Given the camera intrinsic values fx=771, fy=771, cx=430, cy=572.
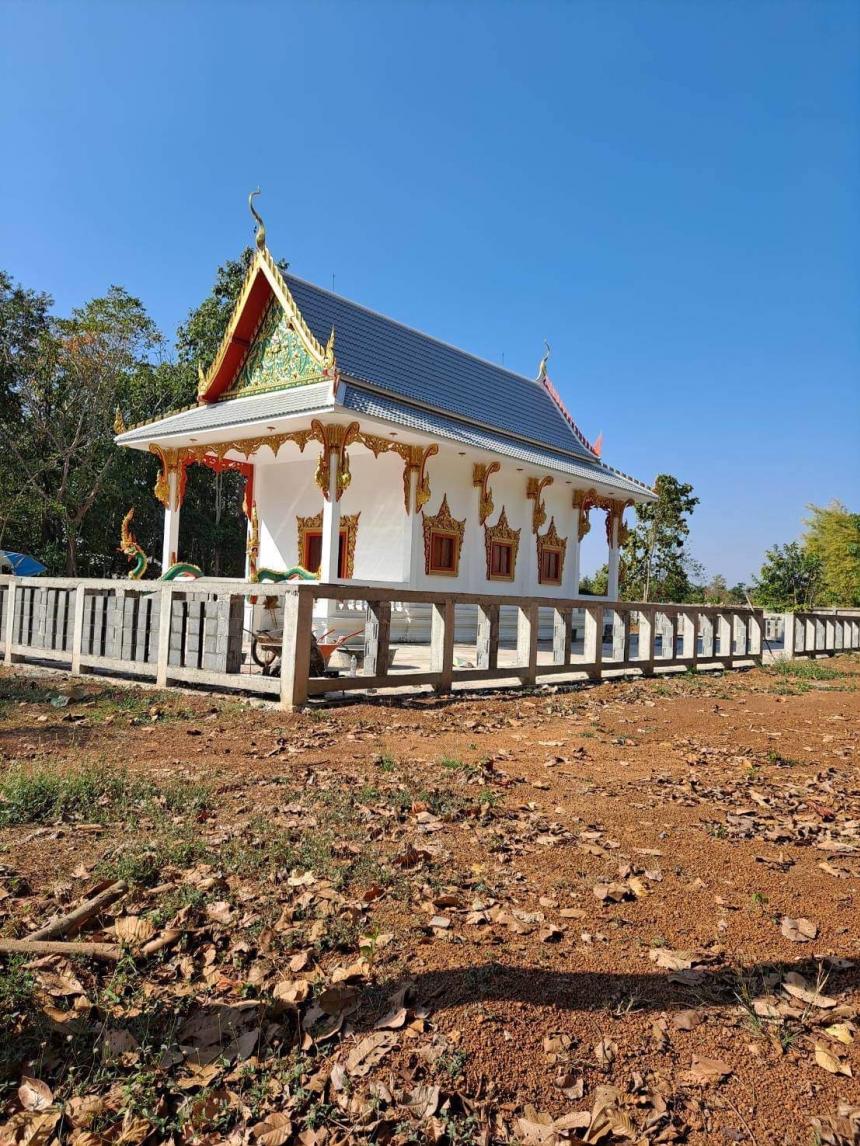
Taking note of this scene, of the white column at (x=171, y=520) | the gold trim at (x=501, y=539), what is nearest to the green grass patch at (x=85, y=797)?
the white column at (x=171, y=520)

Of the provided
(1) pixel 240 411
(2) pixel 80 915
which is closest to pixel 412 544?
(1) pixel 240 411

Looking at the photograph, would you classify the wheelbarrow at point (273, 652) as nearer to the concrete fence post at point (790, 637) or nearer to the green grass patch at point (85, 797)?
the green grass patch at point (85, 797)

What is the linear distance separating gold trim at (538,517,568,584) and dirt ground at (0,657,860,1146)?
15.3m

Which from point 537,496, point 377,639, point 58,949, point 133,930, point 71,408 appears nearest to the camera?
point 58,949

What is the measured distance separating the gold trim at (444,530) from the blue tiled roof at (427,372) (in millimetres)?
2396

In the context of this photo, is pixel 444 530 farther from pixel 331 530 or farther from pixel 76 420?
pixel 76 420

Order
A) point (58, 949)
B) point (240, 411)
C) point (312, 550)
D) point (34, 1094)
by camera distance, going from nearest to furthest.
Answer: point (34, 1094)
point (58, 949)
point (240, 411)
point (312, 550)

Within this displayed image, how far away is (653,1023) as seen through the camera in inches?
97.0

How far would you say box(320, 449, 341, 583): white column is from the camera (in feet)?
49.2

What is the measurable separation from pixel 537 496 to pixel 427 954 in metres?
18.2

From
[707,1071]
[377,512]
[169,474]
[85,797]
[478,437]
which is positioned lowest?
[707,1071]

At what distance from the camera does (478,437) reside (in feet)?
58.4

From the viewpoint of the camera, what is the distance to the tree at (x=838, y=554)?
114 ft

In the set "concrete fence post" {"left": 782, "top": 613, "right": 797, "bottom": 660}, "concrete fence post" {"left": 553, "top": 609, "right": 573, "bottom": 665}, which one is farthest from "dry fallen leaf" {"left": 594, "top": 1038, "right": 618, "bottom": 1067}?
"concrete fence post" {"left": 782, "top": 613, "right": 797, "bottom": 660}
